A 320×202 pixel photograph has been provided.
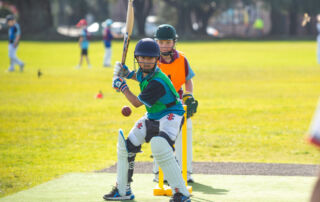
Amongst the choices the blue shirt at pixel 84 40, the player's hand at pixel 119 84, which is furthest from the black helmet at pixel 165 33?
the blue shirt at pixel 84 40

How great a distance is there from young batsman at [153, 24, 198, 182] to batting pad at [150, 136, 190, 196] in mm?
1424

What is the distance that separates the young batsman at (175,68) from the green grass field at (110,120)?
1999mm

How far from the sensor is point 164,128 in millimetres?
6164

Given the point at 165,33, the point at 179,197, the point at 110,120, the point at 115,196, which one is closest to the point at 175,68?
the point at 165,33

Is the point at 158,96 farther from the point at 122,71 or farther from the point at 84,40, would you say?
the point at 84,40

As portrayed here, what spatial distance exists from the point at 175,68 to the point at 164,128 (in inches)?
65.3

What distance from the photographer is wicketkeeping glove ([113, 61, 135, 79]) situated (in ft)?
20.8

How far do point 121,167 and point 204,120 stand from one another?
8016mm

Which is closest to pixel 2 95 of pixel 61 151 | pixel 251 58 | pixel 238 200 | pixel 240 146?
Answer: pixel 61 151

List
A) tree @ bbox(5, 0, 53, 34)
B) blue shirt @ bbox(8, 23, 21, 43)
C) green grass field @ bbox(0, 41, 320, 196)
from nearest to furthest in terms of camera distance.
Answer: green grass field @ bbox(0, 41, 320, 196)
blue shirt @ bbox(8, 23, 21, 43)
tree @ bbox(5, 0, 53, 34)

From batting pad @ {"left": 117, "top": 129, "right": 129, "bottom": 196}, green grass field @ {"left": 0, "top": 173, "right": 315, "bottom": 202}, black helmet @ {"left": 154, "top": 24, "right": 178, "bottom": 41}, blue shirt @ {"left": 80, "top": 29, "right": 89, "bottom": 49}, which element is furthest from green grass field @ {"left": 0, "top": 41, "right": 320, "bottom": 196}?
black helmet @ {"left": 154, "top": 24, "right": 178, "bottom": 41}

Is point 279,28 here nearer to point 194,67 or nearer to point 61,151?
point 194,67

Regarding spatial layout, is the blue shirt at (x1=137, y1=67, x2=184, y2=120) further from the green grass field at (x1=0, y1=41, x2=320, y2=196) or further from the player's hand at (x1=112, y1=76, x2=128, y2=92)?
the green grass field at (x1=0, y1=41, x2=320, y2=196)

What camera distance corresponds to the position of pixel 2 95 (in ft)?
64.0
